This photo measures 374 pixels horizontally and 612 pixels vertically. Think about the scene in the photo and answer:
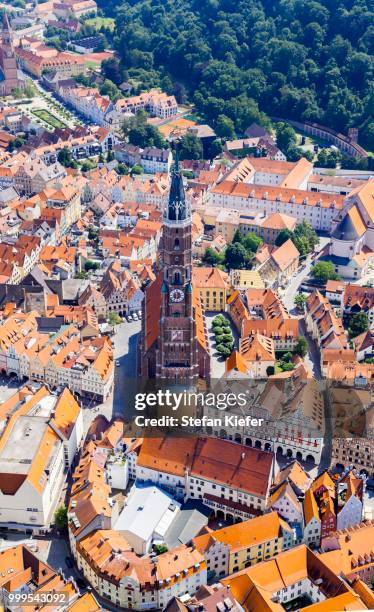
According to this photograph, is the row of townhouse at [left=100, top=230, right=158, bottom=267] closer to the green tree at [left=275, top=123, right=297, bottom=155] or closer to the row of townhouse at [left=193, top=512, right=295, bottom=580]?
the green tree at [left=275, top=123, right=297, bottom=155]

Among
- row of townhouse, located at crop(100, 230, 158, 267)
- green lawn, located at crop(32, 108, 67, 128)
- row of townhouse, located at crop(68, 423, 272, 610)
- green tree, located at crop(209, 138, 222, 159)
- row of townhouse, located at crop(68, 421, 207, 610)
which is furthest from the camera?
green lawn, located at crop(32, 108, 67, 128)

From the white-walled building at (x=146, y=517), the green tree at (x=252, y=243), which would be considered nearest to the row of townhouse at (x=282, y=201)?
the green tree at (x=252, y=243)

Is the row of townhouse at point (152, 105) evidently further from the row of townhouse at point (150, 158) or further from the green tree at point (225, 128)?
the row of townhouse at point (150, 158)

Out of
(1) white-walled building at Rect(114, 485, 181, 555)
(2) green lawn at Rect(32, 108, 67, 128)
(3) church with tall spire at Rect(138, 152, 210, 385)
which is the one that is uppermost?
(3) church with tall spire at Rect(138, 152, 210, 385)

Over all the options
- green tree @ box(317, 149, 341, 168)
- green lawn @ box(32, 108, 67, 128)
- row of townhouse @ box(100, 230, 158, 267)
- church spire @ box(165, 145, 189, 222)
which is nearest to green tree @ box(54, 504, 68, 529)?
church spire @ box(165, 145, 189, 222)

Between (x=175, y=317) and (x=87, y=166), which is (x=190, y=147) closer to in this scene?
(x=87, y=166)

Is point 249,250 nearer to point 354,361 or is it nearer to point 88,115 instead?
point 354,361

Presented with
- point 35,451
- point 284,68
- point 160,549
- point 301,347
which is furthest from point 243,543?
point 284,68
